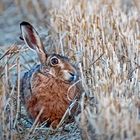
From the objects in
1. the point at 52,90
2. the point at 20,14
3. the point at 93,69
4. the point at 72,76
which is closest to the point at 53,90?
the point at 52,90

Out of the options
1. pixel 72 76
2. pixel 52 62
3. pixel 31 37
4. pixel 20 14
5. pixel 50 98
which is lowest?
pixel 50 98


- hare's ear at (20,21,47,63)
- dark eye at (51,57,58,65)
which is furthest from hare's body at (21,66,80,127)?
hare's ear at (20,21,47,63)

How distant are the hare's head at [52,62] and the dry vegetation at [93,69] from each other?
9 cm

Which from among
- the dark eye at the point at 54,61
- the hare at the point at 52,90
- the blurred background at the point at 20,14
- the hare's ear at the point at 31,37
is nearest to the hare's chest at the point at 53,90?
the hare at the point at 52,90

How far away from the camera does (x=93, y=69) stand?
571 cm

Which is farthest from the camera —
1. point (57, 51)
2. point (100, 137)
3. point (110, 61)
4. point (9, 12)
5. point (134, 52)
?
point (9, 12)

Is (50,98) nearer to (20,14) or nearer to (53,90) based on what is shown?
(53,90)

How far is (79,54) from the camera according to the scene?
A: 6.33 meters

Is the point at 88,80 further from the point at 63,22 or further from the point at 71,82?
the point at 63,22

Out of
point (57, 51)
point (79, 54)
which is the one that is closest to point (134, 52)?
point (79, 54)

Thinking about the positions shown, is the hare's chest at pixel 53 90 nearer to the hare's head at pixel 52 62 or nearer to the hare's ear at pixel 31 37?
the hare's head at pixel 52 62

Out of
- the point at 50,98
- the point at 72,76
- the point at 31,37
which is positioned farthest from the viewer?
the point at 31,37

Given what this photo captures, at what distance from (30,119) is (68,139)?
40 centimetres

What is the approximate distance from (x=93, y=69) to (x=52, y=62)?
1.41 feet
